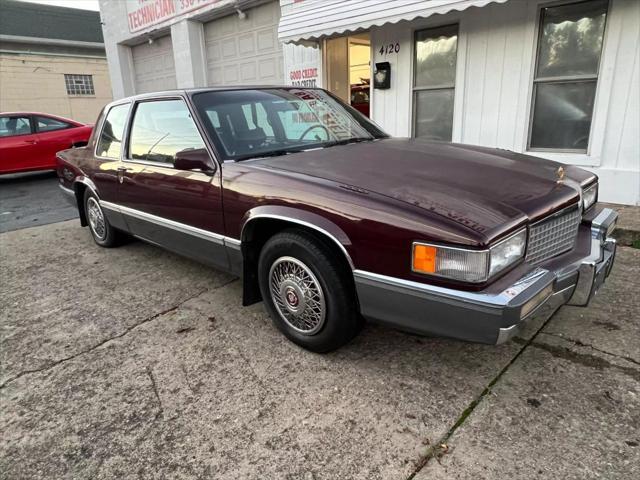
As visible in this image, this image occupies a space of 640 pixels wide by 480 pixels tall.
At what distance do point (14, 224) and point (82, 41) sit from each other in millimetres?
18103

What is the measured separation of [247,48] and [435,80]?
4.84 metres

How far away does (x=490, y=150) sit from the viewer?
326 centimetres

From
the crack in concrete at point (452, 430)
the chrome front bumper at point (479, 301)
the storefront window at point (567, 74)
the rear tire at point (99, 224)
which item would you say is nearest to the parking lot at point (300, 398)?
the crack in concrete at point (452, 430)

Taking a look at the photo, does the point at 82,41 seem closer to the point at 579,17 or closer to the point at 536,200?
the point at 579,17

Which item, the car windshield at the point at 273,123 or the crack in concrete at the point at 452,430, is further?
the car windshield at the point at 273,123

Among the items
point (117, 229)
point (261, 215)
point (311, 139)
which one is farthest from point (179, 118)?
point (117, 229)

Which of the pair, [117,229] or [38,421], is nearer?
[38,421]

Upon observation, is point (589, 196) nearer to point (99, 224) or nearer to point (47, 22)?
point (99, 224)

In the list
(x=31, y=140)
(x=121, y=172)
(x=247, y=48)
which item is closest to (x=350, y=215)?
(x=121, y=172)

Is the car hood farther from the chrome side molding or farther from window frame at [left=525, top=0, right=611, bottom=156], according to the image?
window frame at [left=525, top=0, right=611, bottom=156]

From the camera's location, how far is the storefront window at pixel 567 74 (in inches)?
201

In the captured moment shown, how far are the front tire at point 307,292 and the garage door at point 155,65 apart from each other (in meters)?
A: 10.7

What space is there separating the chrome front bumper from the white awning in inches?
150

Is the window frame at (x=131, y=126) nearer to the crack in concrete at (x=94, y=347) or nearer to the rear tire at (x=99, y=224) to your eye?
the rear tire at (x=99, y=224)
